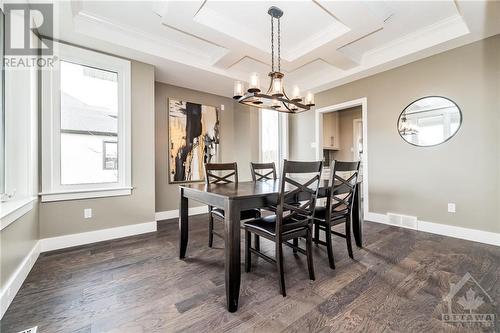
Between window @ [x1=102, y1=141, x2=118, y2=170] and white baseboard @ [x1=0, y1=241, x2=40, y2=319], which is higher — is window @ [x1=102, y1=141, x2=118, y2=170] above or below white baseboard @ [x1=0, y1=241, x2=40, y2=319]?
above

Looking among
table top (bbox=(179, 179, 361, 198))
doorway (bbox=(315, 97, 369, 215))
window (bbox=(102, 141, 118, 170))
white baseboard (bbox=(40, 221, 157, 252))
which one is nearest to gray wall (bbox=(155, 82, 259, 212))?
white baseboard (bbox=(40, 221, 157, 252))

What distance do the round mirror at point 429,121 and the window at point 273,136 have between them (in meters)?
2.53

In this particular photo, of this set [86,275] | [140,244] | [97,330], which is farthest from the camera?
[140,244]

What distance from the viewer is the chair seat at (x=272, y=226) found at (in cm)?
180

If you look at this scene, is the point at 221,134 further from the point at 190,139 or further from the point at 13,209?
the point at 13,209

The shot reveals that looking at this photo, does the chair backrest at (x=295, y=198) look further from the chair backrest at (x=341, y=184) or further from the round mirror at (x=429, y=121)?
the round mirror at (x=429, y=121)

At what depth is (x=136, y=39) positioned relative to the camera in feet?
9.57

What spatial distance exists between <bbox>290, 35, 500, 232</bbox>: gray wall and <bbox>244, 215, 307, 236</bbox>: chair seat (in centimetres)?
251

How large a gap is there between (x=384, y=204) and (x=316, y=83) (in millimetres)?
2602

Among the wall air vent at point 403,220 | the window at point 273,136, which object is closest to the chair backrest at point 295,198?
the wall air vent at point 403,220

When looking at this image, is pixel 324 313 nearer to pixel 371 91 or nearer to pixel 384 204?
pixel 384 204

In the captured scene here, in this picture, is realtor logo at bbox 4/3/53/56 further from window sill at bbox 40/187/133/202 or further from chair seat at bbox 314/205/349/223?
chair seat at bbox 314/205/349/223

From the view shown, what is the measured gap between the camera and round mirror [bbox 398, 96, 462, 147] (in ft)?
9.85

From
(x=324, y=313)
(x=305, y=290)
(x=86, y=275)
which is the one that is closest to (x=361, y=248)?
(x=305, y=290)
